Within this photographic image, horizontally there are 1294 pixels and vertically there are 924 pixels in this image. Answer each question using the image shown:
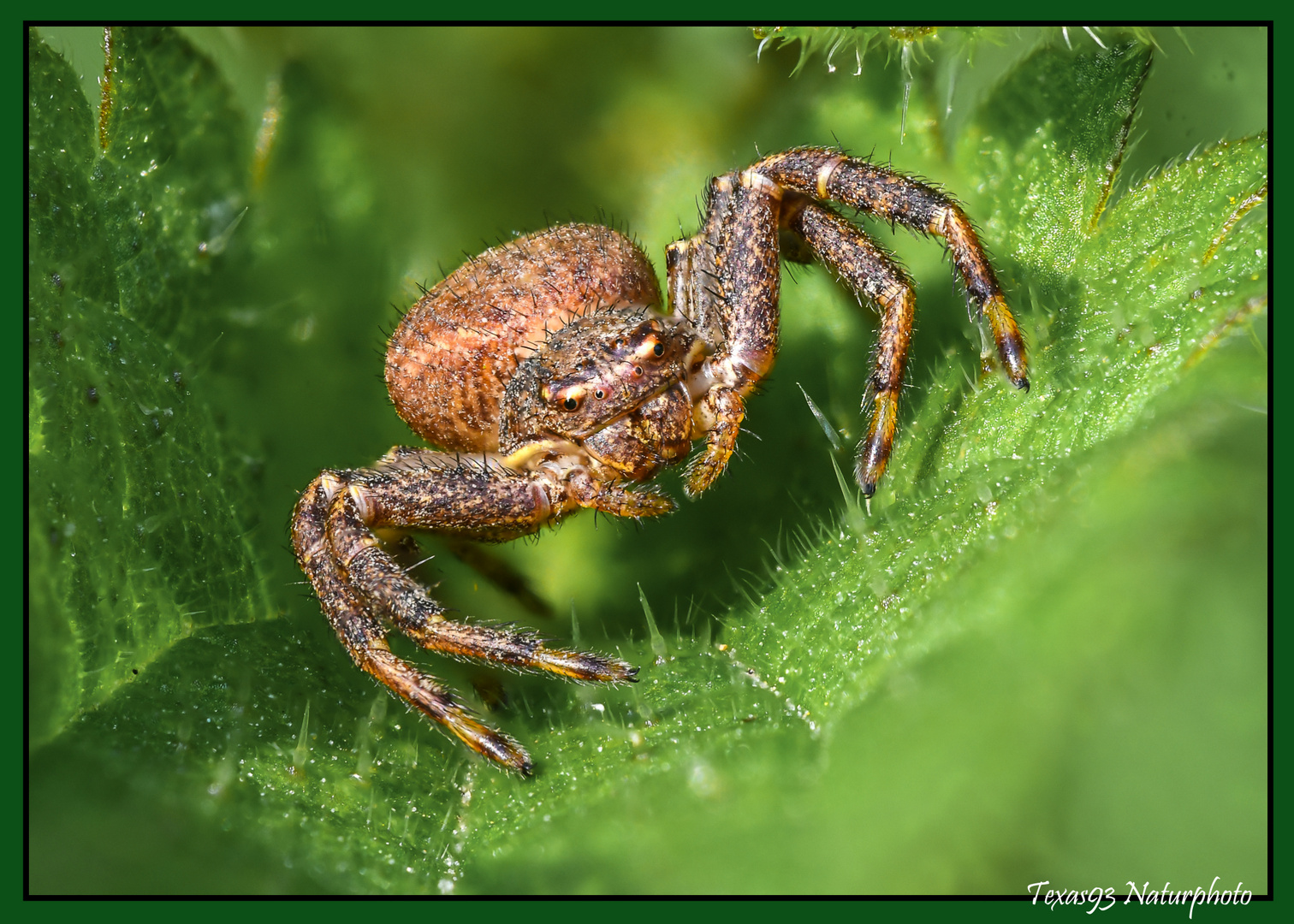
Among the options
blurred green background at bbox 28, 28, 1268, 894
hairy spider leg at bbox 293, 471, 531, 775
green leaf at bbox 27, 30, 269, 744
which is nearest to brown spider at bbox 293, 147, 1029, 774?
hairy spider leg at bbox 293, 471, 531, 775

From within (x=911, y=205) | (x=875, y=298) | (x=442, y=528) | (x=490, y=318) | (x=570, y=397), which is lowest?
(x=442, y=528)

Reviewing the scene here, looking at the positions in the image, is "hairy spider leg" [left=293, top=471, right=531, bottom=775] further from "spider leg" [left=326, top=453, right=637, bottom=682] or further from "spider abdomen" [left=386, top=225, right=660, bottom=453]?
"spider abdomen" [left=386, top=225, right=660, bottom=453]

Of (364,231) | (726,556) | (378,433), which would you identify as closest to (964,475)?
(726,556)

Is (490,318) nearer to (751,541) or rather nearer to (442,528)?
(442,528)

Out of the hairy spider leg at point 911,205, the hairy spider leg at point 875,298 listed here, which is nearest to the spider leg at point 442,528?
the hairy spider leg at point 875,298

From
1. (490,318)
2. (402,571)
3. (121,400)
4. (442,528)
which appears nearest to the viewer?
(121,400)

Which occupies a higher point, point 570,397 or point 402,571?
point 570,397

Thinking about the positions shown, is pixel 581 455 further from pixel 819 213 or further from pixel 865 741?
pixel 865 741

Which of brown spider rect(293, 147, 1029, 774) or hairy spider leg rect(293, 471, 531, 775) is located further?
brown spider rect(293, 147, 1029, 774)

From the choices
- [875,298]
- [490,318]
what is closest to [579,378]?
[490,318]
